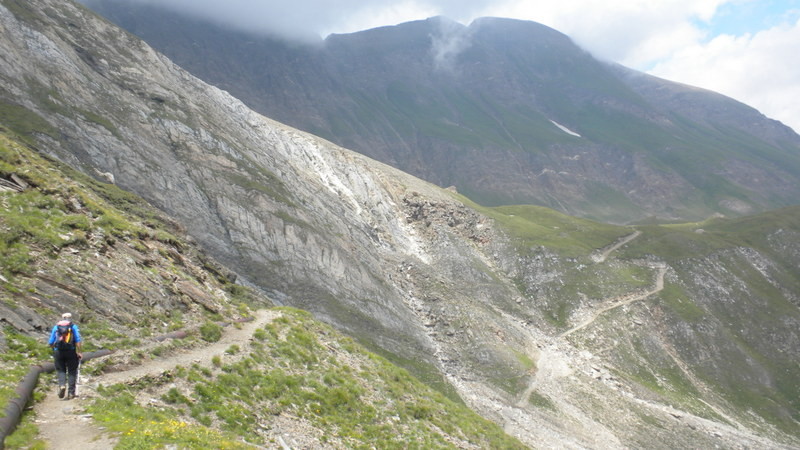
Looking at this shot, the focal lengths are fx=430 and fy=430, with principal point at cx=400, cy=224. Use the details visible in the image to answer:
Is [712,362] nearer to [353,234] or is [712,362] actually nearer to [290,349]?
[353,234]

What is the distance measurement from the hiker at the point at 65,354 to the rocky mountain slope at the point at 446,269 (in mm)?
36831

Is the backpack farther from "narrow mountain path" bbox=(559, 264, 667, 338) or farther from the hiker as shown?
"narrow mountain path" bbox=(559, 264, 667, 338)

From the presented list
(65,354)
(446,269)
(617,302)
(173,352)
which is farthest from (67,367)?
(617,302)

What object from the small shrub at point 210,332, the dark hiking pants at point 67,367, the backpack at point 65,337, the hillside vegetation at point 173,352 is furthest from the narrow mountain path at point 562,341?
the backpack at point 65,337

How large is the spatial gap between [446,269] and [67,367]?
7795 cm

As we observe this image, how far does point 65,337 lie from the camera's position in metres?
14.5

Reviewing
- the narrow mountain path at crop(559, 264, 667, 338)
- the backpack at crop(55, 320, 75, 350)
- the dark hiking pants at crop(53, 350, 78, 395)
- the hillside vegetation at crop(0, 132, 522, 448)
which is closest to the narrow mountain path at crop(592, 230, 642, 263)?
the narrow mountain path at crop(559, 264, 667, 338)

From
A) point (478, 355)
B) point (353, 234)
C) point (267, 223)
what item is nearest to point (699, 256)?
point (478, 355)

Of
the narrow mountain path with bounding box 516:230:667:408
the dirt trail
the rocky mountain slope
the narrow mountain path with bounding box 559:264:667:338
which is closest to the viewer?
the dirt trail

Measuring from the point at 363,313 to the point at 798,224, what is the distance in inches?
5073

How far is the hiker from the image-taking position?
1441 centimetres

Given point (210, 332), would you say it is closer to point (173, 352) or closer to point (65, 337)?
point (173, 352)

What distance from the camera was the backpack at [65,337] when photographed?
14383 mm

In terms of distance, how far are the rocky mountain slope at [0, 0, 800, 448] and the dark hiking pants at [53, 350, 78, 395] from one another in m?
36.8
